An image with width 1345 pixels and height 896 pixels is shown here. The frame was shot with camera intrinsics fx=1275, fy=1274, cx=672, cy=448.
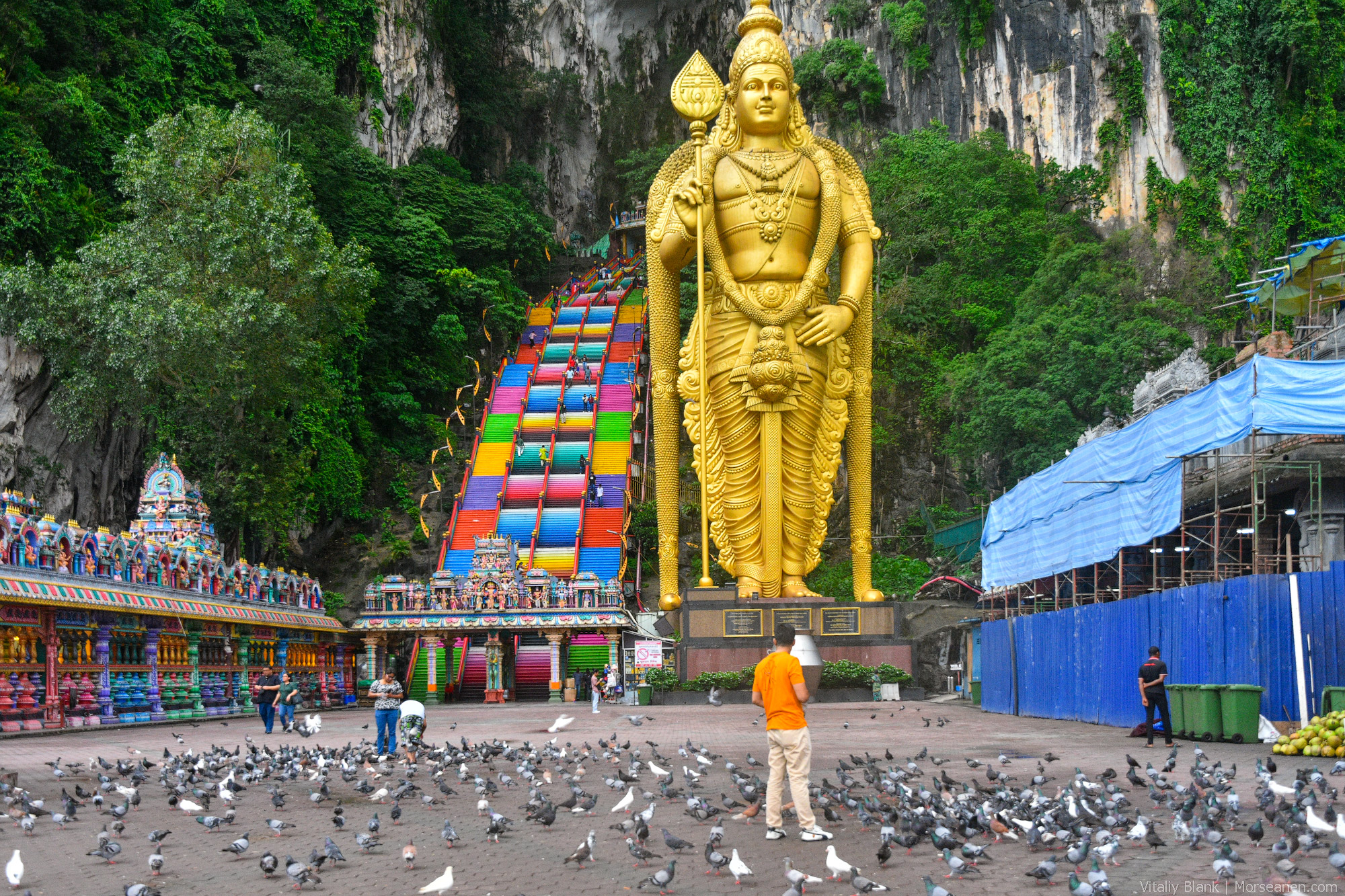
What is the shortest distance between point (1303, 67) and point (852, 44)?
58.4 ft

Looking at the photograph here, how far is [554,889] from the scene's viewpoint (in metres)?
6.39

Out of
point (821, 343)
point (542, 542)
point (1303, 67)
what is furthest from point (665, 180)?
point (1303, 67)

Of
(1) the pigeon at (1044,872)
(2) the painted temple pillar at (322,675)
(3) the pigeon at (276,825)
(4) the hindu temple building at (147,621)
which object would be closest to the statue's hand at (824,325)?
(4) the hindu temple building at (147,621)

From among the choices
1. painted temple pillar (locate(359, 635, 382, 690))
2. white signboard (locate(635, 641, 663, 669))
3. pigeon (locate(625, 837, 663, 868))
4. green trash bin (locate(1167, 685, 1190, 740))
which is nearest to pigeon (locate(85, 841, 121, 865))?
pigeon (locate(625, 837, 663, 868))

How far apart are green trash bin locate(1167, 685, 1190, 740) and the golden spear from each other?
947cm

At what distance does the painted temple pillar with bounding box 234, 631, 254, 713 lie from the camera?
22.6 m

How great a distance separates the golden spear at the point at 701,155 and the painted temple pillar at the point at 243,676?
821 centimetres

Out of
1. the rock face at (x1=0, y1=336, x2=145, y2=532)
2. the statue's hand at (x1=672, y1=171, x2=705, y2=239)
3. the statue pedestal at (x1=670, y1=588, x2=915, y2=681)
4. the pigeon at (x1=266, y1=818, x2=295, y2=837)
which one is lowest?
the pigeon at (x1=266, y1=818, x2=295, y2=837)

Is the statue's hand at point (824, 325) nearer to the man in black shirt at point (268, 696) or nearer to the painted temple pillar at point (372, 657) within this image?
the man in black shirt at point (268, 696)

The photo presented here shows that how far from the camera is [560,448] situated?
37000mm

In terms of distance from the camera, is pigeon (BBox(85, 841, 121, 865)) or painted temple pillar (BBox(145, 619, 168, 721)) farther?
painted temple pillar (BBox(145, 619, 168, 721))

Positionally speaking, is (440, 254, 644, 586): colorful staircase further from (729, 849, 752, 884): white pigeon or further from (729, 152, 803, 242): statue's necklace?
(729, 849, 752, 884): white pigeon

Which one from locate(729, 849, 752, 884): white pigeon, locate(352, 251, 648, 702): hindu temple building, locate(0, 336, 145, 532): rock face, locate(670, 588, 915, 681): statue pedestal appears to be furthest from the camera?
locate(352, 251, 648, 702): hindu temple building

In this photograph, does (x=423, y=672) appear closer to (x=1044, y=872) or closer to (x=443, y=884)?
(x=443, y=884)
